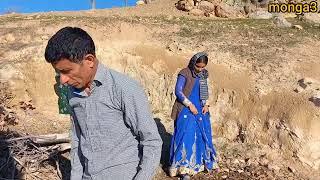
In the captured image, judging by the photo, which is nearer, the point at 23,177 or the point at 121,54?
the point at 23,177

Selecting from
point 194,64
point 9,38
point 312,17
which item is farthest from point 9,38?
point 312,17

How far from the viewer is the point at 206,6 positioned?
35.5 ft

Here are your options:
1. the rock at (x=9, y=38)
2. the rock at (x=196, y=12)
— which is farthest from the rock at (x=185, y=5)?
the rock at (x=9, y=38)

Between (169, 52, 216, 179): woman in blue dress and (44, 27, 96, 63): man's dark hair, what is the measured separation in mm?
3444

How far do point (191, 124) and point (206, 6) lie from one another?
19.3ft

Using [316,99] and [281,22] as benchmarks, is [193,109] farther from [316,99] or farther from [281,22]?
[281,22]

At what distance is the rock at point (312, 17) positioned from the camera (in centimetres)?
1002

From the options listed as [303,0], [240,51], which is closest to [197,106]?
[240,51]

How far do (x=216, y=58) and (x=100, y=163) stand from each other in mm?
5659

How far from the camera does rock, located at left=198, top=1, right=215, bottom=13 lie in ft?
35.4

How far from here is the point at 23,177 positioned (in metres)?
4.79

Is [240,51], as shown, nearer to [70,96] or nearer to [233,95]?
[233,95]

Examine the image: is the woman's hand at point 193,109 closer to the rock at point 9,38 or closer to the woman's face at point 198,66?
the woman's face at point 198,66

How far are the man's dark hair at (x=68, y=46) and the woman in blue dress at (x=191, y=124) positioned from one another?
344cm
